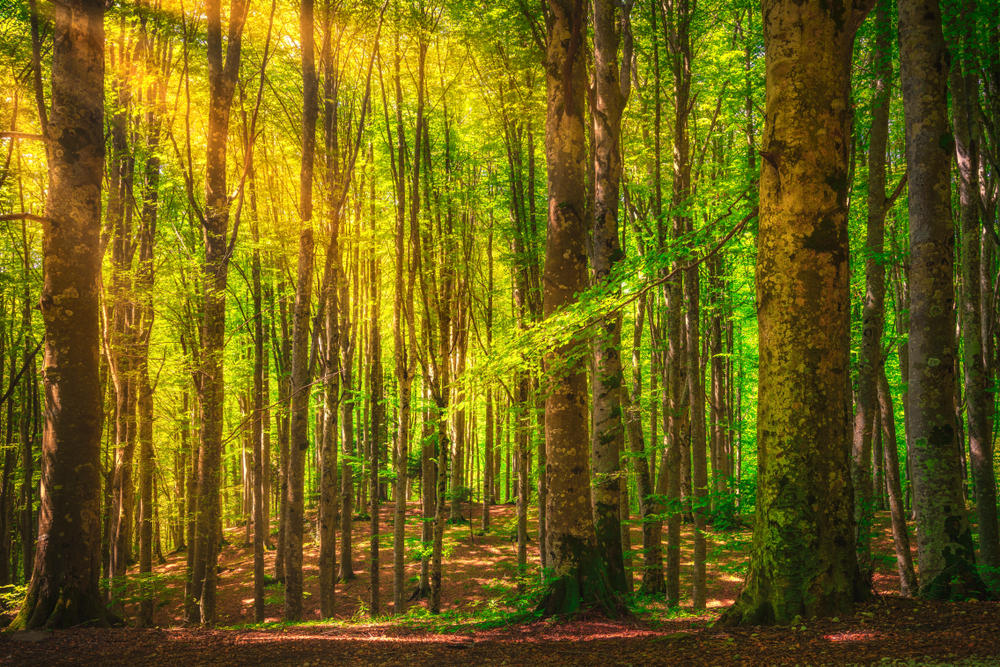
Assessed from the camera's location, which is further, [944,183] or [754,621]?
[944,183]

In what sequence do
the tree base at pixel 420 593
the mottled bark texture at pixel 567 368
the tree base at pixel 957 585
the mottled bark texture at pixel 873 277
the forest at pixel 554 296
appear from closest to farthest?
the forest at pixel 554 296
the tree base at pixel 957 585
the mottled bark texture at pixel 567 368
the mottled bark texture at pixel 873 277
the tree base at pixel 420 593

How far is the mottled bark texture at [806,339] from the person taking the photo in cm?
397

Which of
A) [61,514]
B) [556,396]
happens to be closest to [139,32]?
[61,514]

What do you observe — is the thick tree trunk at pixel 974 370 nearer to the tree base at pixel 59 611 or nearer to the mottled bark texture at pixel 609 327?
the mottled bark texture at pixel 609 327

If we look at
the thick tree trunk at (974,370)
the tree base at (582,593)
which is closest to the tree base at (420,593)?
the tree base at (582,593)

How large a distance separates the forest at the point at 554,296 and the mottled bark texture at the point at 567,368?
35 millimetres

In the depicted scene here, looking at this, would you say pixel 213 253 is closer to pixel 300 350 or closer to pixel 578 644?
pixel 300 350

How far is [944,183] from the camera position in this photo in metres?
5.88

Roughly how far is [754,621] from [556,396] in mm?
2889

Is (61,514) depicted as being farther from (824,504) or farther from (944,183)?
(944,183)

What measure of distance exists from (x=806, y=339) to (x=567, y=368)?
7.92ft

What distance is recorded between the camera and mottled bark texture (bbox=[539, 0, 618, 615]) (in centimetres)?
618

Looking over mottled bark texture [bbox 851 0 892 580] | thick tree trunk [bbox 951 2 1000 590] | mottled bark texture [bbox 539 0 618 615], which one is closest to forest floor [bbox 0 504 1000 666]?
mottled bark texture [bbox 539 0 618 615]

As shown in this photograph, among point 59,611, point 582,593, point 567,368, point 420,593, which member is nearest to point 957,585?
point 582,593
